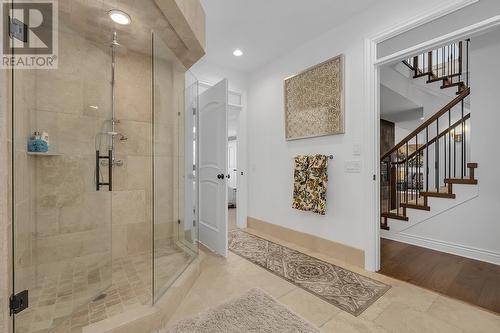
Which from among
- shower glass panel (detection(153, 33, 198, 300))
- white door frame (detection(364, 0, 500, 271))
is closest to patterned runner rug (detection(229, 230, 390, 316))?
white door frame (detection(364, 0, 500, 271))

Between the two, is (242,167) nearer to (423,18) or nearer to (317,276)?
(317,276)

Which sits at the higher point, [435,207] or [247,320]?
[435,207]

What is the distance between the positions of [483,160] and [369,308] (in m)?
2.29

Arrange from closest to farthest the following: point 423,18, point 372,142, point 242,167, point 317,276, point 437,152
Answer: point 423,18, point 317,276, point 372,142, point 437,152, point 242,167

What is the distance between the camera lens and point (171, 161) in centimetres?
253

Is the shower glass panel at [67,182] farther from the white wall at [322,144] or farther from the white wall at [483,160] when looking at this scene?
the white wall at [483,160]

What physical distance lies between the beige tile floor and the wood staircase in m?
1.58

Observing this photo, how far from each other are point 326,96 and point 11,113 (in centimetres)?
263

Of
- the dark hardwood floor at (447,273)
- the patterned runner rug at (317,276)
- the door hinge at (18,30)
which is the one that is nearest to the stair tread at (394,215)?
the dark hardwood floor at (447,273)

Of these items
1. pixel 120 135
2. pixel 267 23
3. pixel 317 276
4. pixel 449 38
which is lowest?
pixel 317 276

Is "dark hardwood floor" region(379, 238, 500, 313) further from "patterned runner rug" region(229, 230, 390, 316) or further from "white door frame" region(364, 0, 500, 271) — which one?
"patterned runner rug" region(229, 230, 390, 316)

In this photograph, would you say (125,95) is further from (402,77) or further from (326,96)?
(402,77)

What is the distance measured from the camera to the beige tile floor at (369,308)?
1.47 m

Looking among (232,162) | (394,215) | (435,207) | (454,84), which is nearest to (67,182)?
(394,215)
